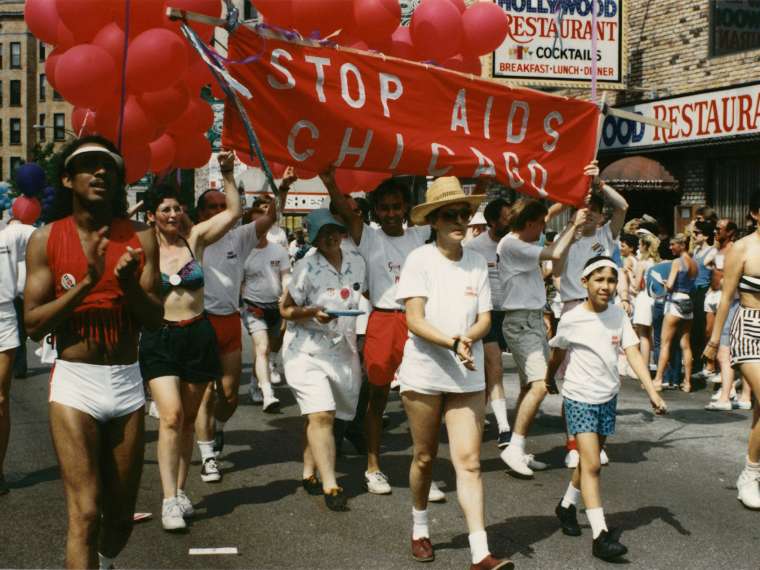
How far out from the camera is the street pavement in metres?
5.52

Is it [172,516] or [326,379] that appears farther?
[326,379]

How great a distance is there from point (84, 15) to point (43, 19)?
1.75 ft

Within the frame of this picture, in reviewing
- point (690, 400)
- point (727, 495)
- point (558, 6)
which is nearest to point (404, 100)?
point (727, 495)

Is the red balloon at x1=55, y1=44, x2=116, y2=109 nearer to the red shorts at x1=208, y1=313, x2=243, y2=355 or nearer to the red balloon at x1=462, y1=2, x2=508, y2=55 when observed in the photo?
the red shorts at x1=208, y1=313, x2=243, y2=355

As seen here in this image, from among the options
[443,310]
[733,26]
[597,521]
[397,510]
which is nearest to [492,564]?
[597,521]

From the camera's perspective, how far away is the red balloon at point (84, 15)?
6.78 m

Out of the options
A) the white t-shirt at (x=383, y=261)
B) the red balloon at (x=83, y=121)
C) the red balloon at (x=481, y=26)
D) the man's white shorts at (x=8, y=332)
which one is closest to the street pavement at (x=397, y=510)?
the man's white shorts at (x=8, y=332)

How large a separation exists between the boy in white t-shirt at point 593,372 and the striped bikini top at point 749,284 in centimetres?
124

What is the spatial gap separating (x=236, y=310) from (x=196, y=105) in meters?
1.59

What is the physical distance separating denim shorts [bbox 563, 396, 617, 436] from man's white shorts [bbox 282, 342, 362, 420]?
5.21 ft

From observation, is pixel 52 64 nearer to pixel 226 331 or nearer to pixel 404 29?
pixel 226 331

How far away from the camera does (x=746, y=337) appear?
673 cm

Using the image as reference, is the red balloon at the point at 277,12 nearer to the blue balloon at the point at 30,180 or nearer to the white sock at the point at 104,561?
the white sock at the point at 104,561

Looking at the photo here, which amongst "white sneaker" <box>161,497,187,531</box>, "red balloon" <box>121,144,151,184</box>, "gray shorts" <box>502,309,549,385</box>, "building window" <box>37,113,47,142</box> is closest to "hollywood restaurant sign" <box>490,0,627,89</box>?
"gray shorts" <box>502,309,549,385</box>
